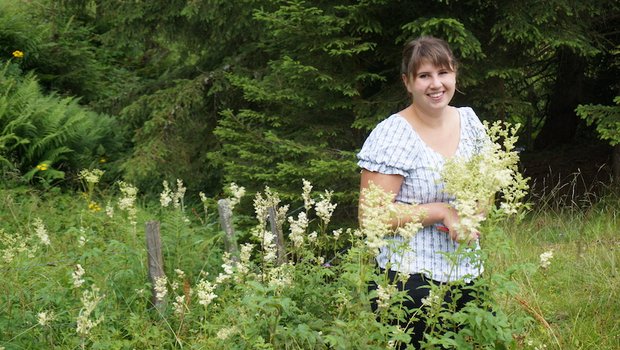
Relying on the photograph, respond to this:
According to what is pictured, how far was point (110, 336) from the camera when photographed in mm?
3707

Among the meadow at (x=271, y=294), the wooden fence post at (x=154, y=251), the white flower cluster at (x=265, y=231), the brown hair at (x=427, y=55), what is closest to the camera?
the meadow at (x=271, y=294)

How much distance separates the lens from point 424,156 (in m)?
2.79

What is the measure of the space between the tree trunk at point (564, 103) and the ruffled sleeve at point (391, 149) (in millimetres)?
5501

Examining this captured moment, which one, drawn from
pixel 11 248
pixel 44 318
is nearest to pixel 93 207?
pixel 11 248

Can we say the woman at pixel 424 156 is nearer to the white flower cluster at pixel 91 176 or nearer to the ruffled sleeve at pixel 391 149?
the ruffled sleeve at pixel 391 149

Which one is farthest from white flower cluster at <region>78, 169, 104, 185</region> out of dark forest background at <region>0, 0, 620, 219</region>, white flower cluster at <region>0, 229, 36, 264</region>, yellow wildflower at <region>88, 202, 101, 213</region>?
dark forest background at <region>0, 0, 620, 219</region>

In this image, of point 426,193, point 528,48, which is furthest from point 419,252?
point 528,48

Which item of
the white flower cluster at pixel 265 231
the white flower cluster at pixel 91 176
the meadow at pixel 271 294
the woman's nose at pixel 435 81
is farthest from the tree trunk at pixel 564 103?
the woman's nose at pixel 435 81

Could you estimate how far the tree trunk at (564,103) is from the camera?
8.17 metres

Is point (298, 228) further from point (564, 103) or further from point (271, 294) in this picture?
point (564, 103)

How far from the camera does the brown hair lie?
9.39 ft

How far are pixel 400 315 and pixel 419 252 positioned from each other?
0.42 m

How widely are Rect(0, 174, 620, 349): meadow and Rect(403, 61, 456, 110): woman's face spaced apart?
1.92 feet

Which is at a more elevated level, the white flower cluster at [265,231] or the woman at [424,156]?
the woman at [424,156]
